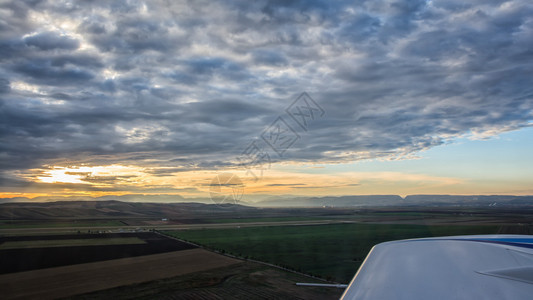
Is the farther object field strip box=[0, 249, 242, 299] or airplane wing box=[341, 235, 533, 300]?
field strip box=[0, 249, 242, 299]

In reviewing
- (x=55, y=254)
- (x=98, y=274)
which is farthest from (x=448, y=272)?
(x=55, y=254)

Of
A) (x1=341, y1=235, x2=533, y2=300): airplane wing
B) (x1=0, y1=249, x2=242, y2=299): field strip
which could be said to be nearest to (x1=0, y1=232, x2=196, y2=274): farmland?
(x1=0, y1=249, x2=242, y2=299): field strip

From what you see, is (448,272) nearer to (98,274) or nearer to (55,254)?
(98,274)

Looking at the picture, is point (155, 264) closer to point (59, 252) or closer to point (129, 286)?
point (129, 286)

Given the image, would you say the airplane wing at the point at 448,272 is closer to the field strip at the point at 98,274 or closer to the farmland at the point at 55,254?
the field strip at the point at 98,274

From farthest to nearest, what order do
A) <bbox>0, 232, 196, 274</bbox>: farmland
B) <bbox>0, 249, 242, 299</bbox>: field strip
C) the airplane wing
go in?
<bbox>0, 232, 196, 274</bbox>: farmland → <bbox>0, 249, 242, 299</bbox>: field strip → the airplane wing

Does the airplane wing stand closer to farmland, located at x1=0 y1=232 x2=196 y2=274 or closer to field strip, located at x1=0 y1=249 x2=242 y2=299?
field strip, located at x1=0 y1=249 x2=242 y2=299

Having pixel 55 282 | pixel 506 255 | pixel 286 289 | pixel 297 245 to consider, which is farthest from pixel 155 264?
pixel 506 255
